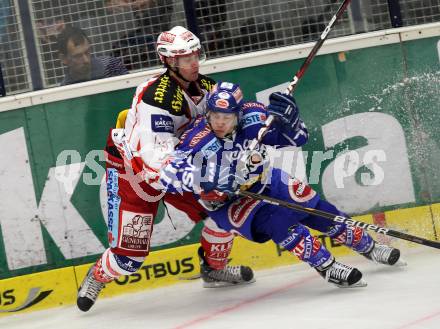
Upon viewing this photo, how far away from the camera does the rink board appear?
5.45 metres

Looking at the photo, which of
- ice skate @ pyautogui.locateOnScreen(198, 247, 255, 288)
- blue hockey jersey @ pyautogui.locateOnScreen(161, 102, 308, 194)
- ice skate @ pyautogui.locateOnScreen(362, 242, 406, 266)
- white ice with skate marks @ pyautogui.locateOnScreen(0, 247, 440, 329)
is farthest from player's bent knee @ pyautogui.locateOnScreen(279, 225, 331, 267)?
ice skate @ pyautogui.locateOnScreen(198, 247, 255, 288)

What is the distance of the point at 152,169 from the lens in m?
4.67

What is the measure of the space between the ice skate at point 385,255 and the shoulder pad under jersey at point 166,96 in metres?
1.26

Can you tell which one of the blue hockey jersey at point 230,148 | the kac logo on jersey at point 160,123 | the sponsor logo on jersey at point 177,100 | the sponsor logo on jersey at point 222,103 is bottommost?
the blue hockey jersey at point 230,148

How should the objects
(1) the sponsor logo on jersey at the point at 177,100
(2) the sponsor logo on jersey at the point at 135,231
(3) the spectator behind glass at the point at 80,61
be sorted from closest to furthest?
(1) the sponsor logo on jersey at the point at 177,100, (2) the sponsor logo on jersey at the point at 135,231, (3) the spectator behind glass at the point at 80,61

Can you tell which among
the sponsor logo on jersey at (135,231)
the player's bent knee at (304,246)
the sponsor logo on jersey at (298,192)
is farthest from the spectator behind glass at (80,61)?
the player's bent knee at (304,246)

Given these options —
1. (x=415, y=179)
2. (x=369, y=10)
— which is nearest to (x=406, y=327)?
(x=415, y=179)

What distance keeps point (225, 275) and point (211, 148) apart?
909 mm

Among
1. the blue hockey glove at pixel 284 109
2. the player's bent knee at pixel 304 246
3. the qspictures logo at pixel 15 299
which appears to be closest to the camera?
the blue hockey glove at pixel 284 109

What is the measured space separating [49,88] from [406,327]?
8.65 ft

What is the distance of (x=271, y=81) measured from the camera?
18.1 feet

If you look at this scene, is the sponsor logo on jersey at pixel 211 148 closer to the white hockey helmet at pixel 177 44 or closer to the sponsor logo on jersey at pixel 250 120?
the sponsor logo on jersey at pixel 250 120

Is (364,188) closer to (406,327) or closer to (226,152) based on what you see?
(226,152)

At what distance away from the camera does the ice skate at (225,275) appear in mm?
5270
